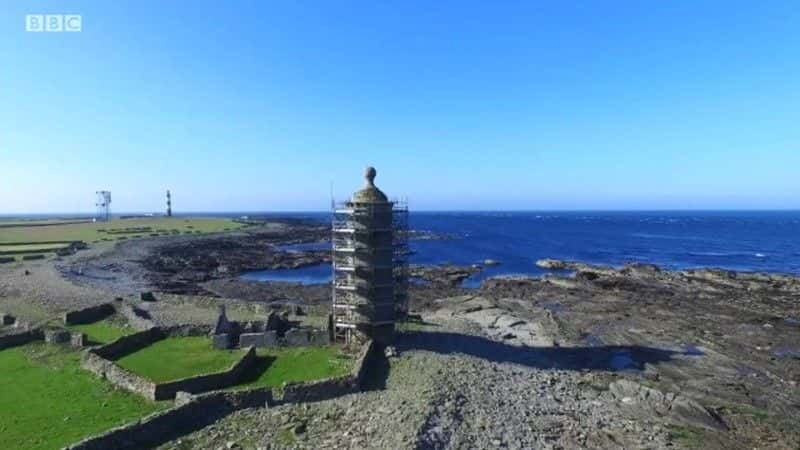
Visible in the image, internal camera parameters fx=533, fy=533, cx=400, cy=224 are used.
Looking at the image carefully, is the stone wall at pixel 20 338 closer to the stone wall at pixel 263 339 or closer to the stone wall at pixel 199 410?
the stone wall at pixel 263 339

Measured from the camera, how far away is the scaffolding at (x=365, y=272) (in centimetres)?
3381

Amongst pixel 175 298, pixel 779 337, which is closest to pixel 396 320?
pixel 175 298

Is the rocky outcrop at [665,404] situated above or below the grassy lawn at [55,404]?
below

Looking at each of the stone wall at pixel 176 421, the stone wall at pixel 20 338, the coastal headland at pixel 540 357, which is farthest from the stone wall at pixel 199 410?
the stone wall at pixel 20 338

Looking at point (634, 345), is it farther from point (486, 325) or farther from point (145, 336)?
point (145, 336)

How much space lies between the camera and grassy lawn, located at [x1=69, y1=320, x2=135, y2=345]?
35.9 metres

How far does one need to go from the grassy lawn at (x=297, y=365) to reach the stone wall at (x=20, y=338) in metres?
15.3

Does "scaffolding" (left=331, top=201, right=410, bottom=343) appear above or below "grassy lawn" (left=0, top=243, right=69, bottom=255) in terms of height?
above

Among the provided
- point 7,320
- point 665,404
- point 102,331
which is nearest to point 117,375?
point 102,331

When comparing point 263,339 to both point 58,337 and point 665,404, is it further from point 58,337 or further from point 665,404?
point 665,404

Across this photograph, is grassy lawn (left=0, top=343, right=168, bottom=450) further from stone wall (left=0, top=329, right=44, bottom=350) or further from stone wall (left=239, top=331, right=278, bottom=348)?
stone wall (left=239, top=331, right=278, bottom=348)

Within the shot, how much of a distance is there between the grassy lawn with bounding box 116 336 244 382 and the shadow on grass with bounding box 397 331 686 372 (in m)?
10.8

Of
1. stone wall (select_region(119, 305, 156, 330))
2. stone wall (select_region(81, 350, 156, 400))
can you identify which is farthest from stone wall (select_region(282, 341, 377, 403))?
stone wall (select_region(119, 305, 156, 330))

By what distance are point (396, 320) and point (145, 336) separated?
53.3ft
